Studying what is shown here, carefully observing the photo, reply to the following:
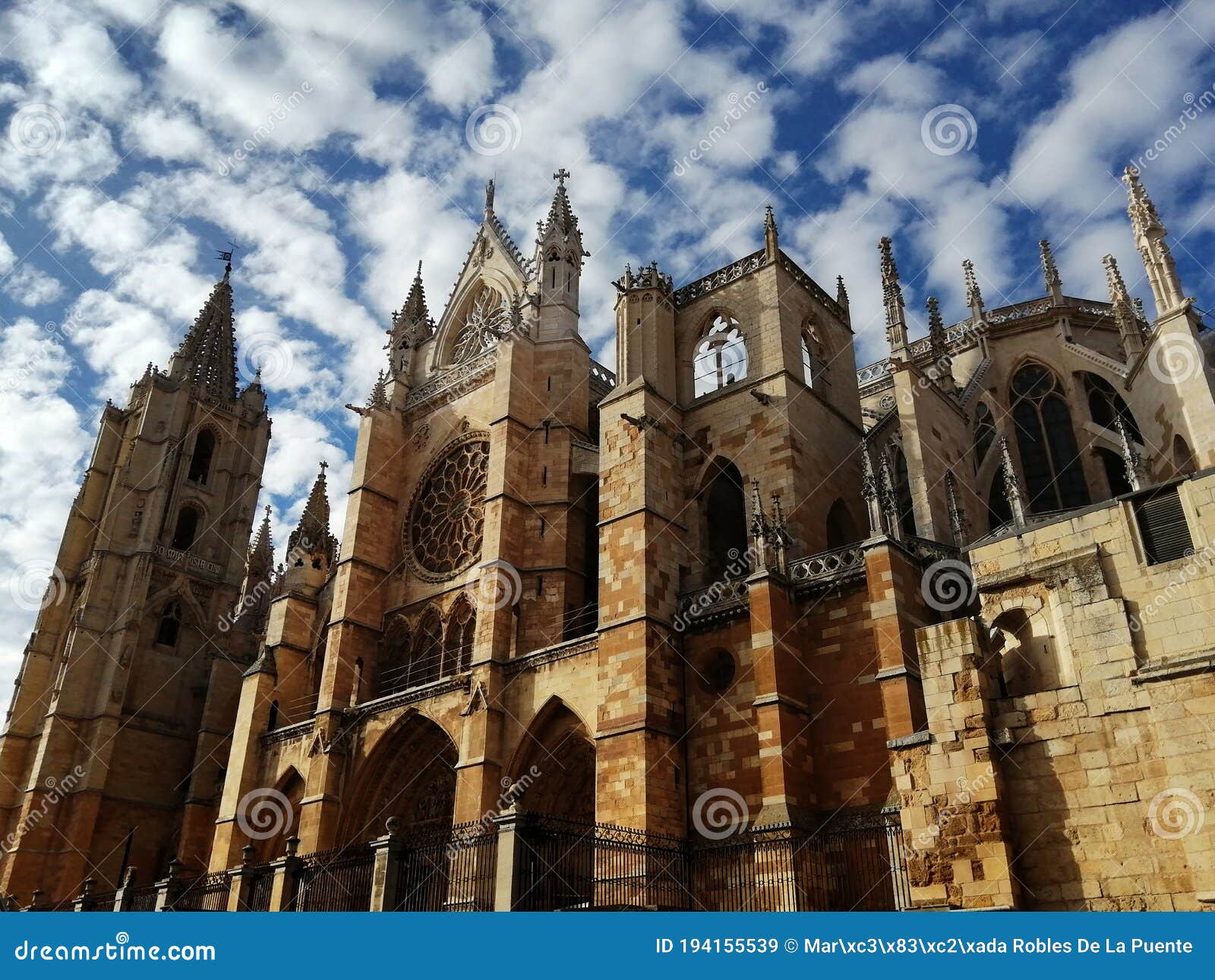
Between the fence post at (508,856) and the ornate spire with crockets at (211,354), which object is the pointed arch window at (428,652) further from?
the ornate spire with crockets at (211,354)

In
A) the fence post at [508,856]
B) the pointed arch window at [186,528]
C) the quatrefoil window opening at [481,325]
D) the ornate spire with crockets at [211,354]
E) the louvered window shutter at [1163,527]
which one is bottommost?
the fence post at [508,856]

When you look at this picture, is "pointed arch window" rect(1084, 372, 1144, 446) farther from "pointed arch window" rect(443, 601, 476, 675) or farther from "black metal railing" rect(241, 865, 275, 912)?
"black metal railing" rect(241, 865, 275, 912)

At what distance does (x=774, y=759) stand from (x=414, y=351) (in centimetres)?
1788

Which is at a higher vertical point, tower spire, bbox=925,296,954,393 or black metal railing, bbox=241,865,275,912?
tower spire, bbox=925,296,954,393

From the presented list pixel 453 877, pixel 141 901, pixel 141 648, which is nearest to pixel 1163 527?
pixel 453 877

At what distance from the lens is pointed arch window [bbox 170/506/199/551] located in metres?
32.7

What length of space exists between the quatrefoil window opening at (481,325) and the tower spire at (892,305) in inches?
377

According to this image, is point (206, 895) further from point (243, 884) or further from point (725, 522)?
point (725, 522)

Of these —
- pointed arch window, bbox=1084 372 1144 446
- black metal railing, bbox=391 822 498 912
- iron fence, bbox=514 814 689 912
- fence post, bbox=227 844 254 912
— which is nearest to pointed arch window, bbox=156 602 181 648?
fence post, bbox=227 844 254 912

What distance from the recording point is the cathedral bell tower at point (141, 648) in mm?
26297

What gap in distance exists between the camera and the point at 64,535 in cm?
3244

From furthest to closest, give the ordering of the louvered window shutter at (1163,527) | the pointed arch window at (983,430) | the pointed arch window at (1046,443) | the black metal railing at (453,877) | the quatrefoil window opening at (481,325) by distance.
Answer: the quatrefoil window opening at (481,325) → the pointed arch window at (983,430) → the pointed arch window at (1046,443) → the black metal railing at (453,877) → the louvered window shutter at (1163,527)

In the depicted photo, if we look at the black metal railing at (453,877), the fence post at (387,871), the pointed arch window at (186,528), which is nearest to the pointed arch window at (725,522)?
the black metal railing at (453,877)

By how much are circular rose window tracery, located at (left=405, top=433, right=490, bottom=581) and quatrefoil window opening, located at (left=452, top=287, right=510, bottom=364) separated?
3.13 meters
